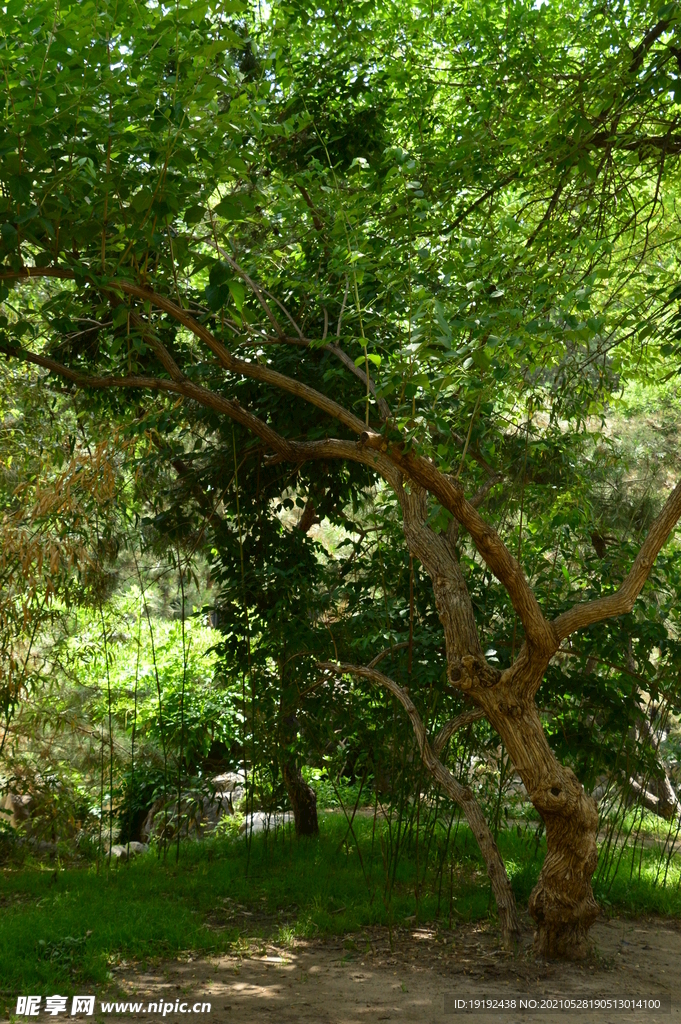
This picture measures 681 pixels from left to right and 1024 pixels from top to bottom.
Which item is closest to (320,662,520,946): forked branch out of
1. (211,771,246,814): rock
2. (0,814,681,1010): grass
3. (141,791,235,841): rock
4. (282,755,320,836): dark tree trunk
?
(0,814,681,1010): grass

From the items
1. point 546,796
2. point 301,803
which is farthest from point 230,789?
point 546,796

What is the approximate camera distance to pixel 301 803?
195 inches

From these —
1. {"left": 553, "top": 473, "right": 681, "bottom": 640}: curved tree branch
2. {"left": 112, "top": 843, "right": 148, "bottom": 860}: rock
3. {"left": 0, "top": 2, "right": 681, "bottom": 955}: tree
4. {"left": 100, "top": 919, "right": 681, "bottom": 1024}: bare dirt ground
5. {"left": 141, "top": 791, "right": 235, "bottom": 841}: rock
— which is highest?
{"left": 0, "top": 2, "right": 681, "bottom": 955}: tree

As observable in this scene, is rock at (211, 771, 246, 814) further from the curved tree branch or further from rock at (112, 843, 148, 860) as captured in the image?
the curved tree branch

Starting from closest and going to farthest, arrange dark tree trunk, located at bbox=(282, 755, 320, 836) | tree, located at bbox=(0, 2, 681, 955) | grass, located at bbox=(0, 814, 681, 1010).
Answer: tree, located at bbox=(0, 2, 681, 955)
grass, located at bbox=(0, 814, 681, 1010)
dark tree trunk, located at bbox=(282, 755, 320, 836)

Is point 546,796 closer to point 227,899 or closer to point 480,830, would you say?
point 480,830

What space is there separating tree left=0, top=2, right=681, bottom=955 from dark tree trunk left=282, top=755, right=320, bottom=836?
61.0 inches

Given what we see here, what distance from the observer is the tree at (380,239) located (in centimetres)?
250

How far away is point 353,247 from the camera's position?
3.16 meters

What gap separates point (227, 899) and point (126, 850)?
1.38 m

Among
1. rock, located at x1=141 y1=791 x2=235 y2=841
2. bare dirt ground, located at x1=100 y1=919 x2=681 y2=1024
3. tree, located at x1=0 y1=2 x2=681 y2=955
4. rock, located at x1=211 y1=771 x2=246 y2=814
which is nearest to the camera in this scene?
tree, located at x1=0 y1=2 x2=681 y2=955

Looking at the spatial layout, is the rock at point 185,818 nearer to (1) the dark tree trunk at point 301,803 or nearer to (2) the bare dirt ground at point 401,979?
(1) the dark tree trunk at point 301,803

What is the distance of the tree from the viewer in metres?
2.50

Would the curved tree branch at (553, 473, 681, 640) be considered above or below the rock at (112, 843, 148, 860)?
above
